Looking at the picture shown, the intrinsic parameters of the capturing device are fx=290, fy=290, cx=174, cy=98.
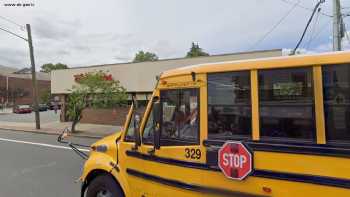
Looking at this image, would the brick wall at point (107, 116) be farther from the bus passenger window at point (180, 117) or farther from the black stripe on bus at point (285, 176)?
the black stripe on bus at point (285, 176)

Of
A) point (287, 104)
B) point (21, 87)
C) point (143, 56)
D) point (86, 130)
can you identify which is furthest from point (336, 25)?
point (21, 87)

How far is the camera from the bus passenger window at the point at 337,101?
8.20 ft

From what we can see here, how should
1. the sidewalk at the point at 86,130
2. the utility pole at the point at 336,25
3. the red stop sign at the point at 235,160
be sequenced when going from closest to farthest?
the red stop sign at the point at 235,160, the utility pole at the point at 336,25, the sidewalk at the point at 86,130

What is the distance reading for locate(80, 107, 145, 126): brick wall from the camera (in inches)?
820

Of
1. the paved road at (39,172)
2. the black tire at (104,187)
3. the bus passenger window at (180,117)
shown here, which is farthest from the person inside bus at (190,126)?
the paved road at (39,172)

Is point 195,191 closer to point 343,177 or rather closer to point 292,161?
point 292,161

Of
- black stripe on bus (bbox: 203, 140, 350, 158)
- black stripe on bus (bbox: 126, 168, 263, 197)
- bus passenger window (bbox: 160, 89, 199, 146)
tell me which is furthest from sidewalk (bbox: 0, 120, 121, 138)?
black stripe on bus (bbox: 203, 140, 350, 158)

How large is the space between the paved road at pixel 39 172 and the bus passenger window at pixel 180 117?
3322 millimetres

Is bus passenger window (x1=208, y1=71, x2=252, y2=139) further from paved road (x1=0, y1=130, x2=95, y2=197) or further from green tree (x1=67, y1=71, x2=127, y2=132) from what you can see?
green tree (x1=67, y1=71, x2=127, y2=132)

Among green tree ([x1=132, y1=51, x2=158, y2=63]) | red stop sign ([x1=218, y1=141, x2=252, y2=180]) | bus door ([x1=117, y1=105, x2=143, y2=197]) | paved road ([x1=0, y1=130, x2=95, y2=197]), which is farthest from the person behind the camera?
green tree ([x1=132, y1=51, x2=158, y2=63])

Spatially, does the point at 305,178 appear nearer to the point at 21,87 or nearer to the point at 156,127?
the point at 156,127

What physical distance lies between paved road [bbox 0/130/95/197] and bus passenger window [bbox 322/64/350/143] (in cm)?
493

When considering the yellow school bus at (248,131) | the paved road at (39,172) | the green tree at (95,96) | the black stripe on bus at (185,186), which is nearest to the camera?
the yellow school bus at (248,131)

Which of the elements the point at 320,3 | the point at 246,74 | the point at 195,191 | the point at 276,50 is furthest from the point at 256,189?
the point at 276,50
